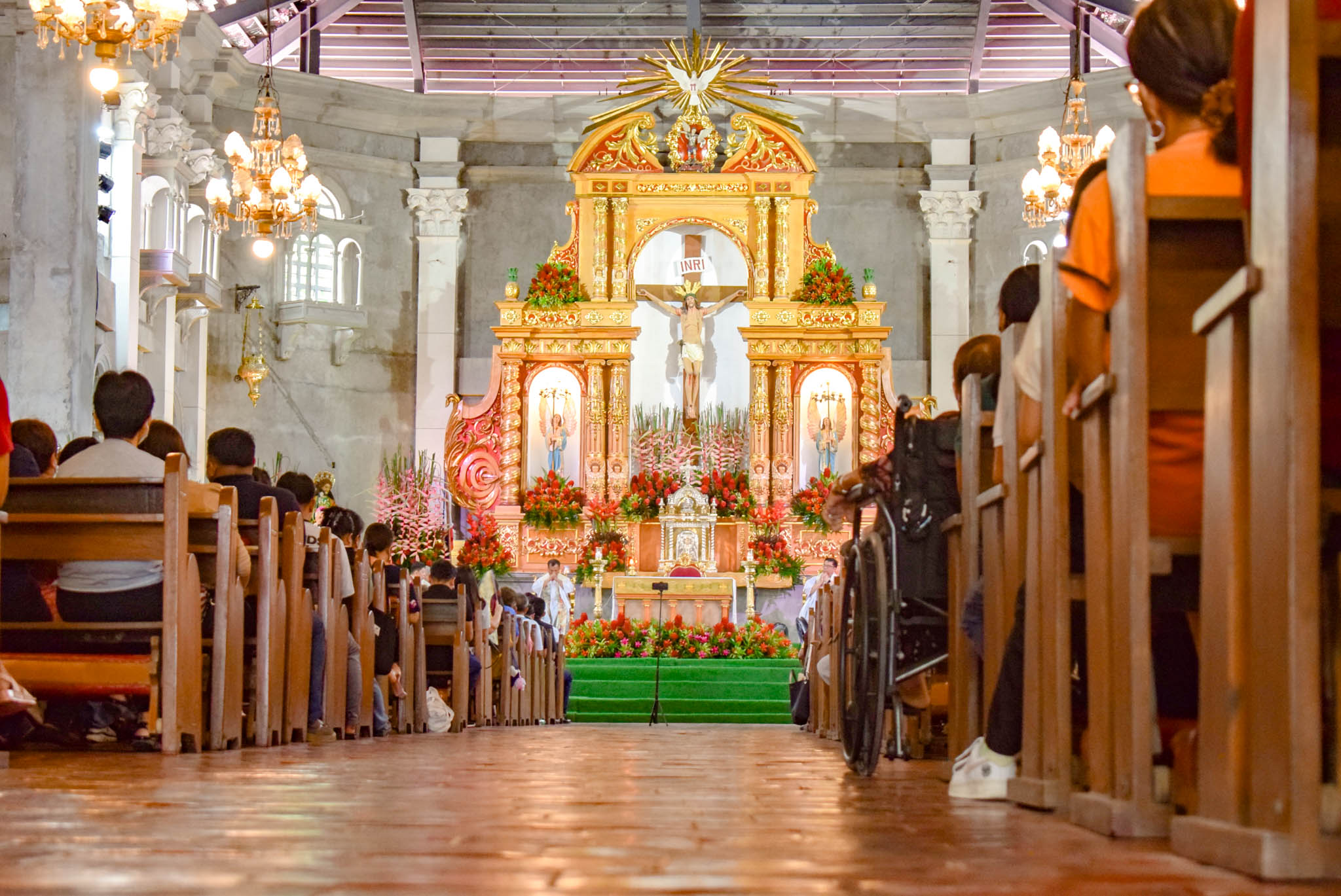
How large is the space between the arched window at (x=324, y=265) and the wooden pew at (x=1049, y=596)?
16838 mm

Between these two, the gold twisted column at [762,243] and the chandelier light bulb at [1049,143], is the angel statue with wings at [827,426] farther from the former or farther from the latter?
the chandelier light bulb at [1049,143]

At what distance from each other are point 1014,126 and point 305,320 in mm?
8844

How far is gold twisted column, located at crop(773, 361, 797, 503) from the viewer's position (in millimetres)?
18438

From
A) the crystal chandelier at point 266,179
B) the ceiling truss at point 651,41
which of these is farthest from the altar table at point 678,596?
the ceiling truss at point 651,41

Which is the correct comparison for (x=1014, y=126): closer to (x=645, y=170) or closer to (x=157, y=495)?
(x=645, y=170)

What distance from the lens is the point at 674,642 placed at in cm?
1511

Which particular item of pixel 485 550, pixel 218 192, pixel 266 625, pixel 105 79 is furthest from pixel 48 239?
pixel 485 550

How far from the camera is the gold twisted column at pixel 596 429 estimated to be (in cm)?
1858

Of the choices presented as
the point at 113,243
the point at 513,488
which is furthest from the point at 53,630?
the point at 513,488

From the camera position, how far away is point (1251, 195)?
2170 mm

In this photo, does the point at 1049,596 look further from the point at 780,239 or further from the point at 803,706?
the point at 780,239

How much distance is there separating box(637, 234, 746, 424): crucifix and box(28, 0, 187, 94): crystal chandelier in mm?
9496

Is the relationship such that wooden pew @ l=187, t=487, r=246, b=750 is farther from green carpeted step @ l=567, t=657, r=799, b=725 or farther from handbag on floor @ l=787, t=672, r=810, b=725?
green carpeted step @ l=567, t=657, r=799, b=725

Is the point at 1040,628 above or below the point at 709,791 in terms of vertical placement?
above
